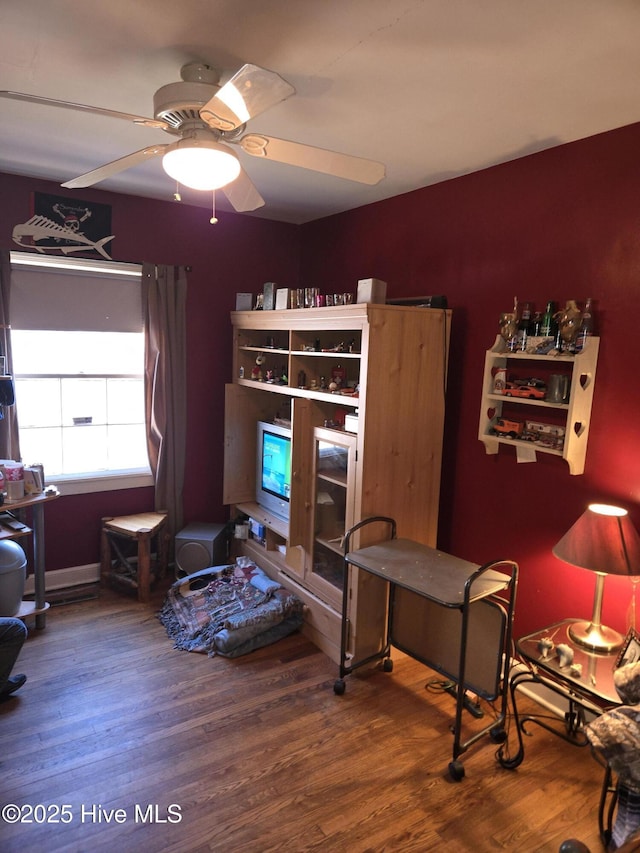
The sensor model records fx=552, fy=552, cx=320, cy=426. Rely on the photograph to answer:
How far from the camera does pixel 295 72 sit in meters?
1.89

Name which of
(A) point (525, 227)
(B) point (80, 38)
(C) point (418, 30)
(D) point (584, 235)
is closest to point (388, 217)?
(A) point (525, 227)

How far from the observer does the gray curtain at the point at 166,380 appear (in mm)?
3797

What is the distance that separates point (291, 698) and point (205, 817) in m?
0.76

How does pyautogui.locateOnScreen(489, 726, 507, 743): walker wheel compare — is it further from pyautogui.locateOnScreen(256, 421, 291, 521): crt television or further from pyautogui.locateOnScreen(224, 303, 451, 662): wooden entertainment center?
pyautogui.locateOnScreen(256, 421, 291, 521): crt television

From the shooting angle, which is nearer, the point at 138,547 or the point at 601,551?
the point at 601,551

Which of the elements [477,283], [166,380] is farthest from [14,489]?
[477,283]

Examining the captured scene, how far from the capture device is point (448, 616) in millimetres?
2721

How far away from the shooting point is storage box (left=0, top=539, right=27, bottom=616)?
9.60ft

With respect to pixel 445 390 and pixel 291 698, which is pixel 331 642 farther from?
pixel 445 390

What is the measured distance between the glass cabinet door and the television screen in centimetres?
31

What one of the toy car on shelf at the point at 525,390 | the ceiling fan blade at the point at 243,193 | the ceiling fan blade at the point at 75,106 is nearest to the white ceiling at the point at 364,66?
the ceiling fan blade at the point at 75,106

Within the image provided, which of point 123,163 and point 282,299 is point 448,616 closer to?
point 282,299

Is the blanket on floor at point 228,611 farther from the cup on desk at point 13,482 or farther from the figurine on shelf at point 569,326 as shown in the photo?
the figurine on shelf at point 569,326

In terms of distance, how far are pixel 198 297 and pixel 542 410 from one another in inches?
101
